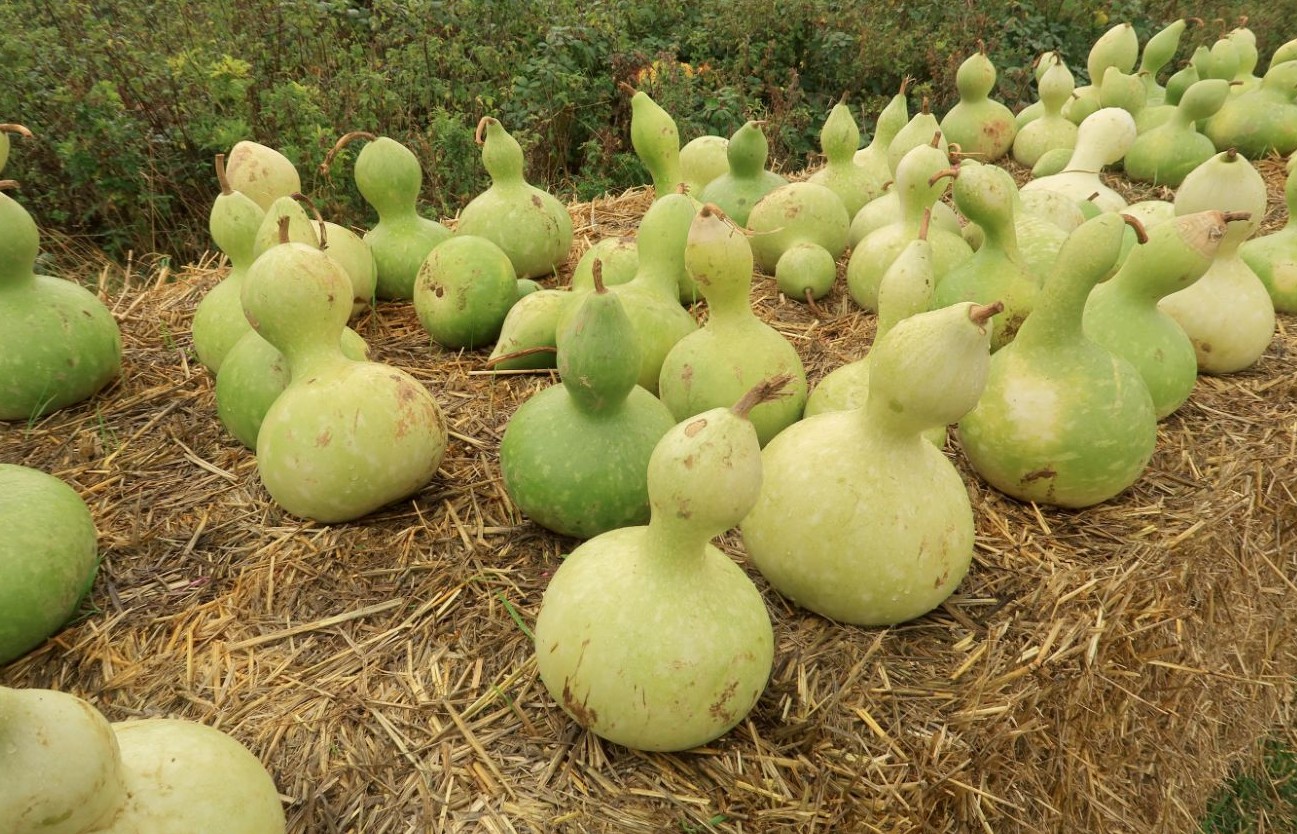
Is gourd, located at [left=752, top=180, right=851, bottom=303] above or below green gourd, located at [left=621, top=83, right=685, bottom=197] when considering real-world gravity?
below

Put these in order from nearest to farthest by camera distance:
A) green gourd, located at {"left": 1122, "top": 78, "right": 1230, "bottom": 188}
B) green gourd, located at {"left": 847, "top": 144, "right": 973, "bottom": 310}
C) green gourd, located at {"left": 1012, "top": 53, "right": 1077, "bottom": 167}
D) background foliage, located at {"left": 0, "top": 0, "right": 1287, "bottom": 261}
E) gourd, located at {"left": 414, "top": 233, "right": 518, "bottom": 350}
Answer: gourd, located at {"left": 414, "top": 233, "right": 518, "bottom": 350}
green gourd, located at {"left": 847, "top": 144, "right": 973, "bottom": 310}
green gourd, located at {"left": 1122, "top": 78, "right": 1230, "bottom": 188}
green gourd, located at {"left": 1012, "top": 53, "right": 1077, "bottom": 167}
background foliage, located at {"left": 0, "top": 0, "right": 1287, "bottom": 261}

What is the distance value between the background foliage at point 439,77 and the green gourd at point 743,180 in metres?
1.83

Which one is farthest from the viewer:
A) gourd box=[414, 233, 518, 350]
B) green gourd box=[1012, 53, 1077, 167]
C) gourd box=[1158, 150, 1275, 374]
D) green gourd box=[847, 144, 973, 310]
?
green gourd box=[1012, 53, 1077, 167]

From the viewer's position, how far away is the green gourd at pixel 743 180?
10.00ft

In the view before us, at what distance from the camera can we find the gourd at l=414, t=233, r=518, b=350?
8.30 ft

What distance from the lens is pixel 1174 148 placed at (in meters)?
3.75

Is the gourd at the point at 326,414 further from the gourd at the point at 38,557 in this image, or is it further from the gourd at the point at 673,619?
the gourd at the point at 673,619

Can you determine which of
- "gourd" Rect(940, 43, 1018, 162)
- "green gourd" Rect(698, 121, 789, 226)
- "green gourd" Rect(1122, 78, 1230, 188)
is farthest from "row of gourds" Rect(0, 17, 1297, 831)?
"gourd" Rect(940, 43, 1018, 162)

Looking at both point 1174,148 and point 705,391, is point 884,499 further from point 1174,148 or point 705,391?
point 1174,148

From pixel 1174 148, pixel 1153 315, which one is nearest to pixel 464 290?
pixel 1153 315

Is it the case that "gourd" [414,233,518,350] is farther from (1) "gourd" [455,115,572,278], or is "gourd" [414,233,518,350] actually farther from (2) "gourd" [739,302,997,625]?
(2) "gourd" [739,302,997,625]

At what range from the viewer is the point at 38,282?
7.65 ft

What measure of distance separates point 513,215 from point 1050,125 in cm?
270

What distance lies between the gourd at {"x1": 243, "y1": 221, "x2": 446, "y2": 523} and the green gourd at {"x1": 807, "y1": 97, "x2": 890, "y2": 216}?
2032 millimetres
